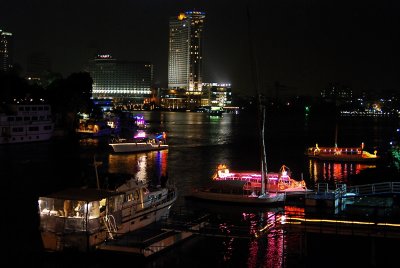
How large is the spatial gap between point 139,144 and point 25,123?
15.6m

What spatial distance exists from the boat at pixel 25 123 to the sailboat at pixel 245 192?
3840 centimetres

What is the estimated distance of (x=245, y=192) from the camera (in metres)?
26.2

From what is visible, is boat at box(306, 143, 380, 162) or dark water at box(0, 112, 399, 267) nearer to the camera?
dark water at box(0, 112, 399, 267)

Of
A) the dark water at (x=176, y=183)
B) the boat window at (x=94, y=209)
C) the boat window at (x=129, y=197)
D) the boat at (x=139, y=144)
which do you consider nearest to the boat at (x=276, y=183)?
the dark water at (x=176, y=183)

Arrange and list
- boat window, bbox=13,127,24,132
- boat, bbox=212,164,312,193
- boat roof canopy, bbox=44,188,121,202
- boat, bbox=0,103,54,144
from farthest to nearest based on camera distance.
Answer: boat window, bbox=13,127,24,132
boat, bbox=0,103,54,144
boat, bbox=212,164,312,193
boat roof canopy, bbox=44,188,121,202

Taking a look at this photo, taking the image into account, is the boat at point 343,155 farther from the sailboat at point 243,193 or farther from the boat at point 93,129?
the boat at point 93,129

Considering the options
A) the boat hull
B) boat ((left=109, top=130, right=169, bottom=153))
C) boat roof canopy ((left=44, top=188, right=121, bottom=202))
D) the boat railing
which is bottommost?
the boat hull

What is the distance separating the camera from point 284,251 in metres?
17.7

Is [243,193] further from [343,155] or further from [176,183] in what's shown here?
[343,155]

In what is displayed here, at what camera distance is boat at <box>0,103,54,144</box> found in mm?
59312

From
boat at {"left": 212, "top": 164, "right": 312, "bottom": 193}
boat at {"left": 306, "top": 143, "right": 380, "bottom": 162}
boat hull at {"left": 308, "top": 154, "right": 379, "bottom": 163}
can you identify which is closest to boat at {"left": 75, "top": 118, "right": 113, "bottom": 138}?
boat at {"left": 306, "top": 143, "right": 380, "bottom": 162}

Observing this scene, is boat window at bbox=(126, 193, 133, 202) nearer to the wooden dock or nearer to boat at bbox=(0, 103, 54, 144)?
the wooden dock

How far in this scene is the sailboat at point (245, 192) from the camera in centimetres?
2525

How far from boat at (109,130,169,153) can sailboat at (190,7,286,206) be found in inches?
1067
